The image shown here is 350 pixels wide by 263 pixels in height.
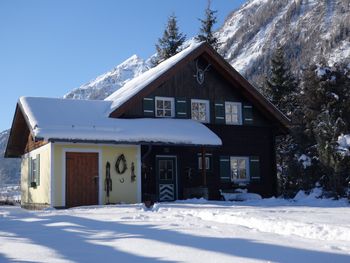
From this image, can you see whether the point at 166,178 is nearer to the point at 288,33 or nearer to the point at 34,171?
the point at 34,171

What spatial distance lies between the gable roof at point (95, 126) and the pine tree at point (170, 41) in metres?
19.9

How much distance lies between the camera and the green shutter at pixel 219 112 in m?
22.5

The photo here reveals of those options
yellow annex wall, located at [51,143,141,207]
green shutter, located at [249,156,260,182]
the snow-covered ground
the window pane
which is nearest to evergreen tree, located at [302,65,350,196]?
green shutter, located at [249,156,260,182]

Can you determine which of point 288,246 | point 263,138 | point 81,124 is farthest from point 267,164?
point 288,246

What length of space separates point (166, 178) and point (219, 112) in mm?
3910

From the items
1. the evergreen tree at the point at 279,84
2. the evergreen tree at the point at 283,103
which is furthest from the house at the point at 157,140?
the evergreen tree at the point at 279,84

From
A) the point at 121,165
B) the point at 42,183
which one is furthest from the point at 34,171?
the point at 121,165

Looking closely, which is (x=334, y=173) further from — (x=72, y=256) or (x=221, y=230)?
(x=72, y=256)

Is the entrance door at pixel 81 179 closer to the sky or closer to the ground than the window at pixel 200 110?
closer to the ground

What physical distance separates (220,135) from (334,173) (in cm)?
515

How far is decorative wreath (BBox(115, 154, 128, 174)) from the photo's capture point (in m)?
18.8

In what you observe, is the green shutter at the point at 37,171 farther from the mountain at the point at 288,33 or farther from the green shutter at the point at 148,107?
the mountain at the point at 288,33

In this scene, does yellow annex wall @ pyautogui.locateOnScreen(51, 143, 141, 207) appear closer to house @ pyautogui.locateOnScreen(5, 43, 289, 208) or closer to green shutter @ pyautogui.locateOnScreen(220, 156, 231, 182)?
house @ pyautogui.locateOnScreen(5, 43, 289, 208)

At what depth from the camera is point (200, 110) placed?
22.5 meters
